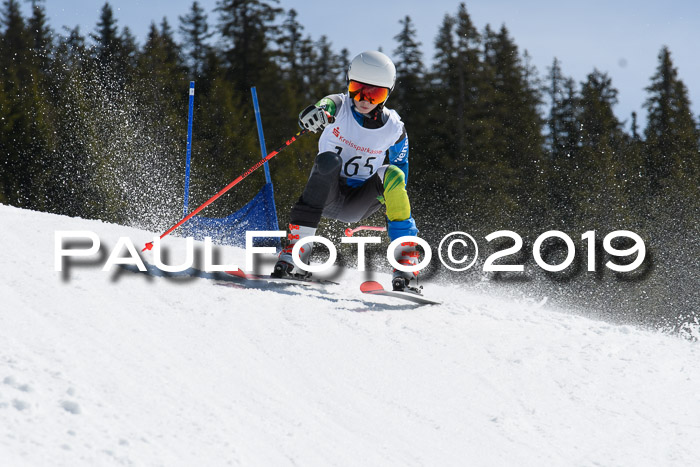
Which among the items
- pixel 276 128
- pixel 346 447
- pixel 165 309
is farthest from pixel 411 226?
pixel 276 128

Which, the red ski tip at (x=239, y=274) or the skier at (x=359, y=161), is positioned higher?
the skier at (x=359, y=161)

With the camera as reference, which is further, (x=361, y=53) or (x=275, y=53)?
(x=275, y=53)

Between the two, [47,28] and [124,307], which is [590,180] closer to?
[47,28]

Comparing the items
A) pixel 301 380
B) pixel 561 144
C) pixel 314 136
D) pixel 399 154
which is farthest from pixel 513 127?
pixel 301 380

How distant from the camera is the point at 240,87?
30344 millimetres

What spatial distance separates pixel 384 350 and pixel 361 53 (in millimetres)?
2104

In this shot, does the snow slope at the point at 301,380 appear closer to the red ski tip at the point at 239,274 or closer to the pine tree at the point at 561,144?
the red ski tip at the point at 239,274

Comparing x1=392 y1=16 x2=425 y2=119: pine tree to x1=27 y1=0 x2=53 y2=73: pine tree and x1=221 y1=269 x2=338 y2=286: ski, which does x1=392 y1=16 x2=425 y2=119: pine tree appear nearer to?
x1=27 y1=0 x2=53 y2=73: pine tree

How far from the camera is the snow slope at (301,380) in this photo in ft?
6.26

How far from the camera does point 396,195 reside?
4.39m

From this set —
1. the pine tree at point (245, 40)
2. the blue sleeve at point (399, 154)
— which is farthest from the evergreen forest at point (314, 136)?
the blue sleeve at point (399, 154)

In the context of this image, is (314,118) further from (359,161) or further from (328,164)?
(359,161)

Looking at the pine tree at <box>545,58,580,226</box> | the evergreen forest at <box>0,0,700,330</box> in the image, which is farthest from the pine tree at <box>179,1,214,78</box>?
the pine tree at <box>545,58,580,226</box>

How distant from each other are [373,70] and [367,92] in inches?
5.7
